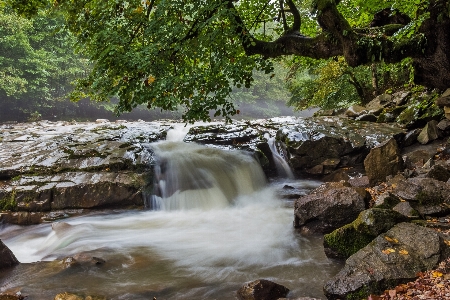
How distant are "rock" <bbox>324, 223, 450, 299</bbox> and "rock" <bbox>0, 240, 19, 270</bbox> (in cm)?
486

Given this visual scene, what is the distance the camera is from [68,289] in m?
4.34

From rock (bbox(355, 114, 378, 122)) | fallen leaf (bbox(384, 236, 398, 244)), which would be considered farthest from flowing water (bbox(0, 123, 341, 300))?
rock (bbox(355, 114, 378, 122))

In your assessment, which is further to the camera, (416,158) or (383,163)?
(416,158)

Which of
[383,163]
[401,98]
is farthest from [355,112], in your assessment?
[383,163]

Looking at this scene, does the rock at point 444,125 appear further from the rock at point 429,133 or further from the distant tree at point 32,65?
the distant tree at point 32,65

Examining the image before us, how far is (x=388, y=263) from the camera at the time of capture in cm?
349

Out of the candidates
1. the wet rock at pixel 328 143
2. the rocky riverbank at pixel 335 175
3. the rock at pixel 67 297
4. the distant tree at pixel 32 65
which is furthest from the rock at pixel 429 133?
the distant tree at pixel 32 65

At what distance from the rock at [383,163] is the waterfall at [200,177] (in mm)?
3247

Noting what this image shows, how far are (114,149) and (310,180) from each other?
603 centimetres

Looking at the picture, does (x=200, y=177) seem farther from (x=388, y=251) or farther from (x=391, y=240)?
(x=388, y=251)

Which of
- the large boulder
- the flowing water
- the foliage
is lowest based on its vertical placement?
the flowing water

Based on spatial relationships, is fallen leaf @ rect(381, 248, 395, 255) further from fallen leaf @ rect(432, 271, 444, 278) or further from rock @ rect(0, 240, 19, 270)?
rock @ rect(0, 240, 19, 270)

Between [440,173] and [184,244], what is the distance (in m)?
5.37

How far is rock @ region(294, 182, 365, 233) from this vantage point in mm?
5613
